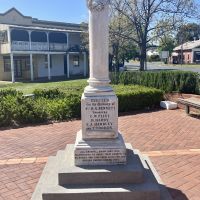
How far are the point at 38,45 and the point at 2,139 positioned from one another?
24082 mm

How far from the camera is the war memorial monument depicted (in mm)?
4094

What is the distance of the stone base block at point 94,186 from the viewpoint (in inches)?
160

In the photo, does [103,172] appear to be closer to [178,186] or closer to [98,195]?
[98,195]

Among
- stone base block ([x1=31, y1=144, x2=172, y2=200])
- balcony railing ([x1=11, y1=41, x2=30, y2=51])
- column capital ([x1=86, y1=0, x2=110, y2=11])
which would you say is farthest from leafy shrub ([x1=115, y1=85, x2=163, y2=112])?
balcony railing ([x1=11, y1=41, x2=30, y2=51])

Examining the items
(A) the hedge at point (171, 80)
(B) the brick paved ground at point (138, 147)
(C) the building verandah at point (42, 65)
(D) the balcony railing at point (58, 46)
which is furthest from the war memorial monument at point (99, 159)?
(D) the balcony railing at point (58, 46)

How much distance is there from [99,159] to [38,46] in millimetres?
27332

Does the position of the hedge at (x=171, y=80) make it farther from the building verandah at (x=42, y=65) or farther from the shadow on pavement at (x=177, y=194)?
the building verandah at (x=42, y=65)

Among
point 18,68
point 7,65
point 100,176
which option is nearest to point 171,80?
point 100,176

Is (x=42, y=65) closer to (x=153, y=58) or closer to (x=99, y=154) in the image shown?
(x=99, y=154)

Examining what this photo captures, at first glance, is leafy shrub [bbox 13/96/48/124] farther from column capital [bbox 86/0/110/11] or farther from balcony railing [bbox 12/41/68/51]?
balcony railing [bbox 12/41/68/51]

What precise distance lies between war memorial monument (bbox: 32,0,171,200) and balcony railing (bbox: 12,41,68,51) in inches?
988

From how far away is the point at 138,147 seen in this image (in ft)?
21.6

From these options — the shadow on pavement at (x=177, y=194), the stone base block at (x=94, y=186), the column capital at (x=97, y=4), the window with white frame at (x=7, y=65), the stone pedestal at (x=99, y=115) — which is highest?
the column capital at (x=97, y=4)

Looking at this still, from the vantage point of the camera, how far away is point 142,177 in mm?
4328
